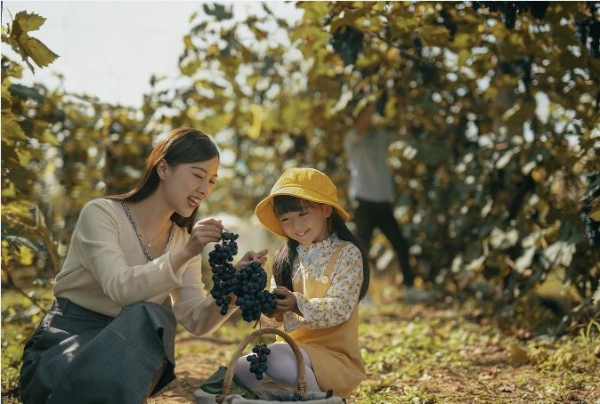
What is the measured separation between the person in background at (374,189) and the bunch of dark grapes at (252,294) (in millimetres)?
3908

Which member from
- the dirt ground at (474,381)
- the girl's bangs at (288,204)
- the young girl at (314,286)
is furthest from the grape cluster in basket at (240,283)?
the dirt ground at (474,381)

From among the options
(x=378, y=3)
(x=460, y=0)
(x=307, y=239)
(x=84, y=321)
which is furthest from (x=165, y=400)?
(x=460, y=0)

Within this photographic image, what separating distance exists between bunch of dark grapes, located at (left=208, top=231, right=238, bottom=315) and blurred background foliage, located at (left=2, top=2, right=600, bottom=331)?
125cm

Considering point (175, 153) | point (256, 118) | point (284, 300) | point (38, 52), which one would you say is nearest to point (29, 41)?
point (38, 52)

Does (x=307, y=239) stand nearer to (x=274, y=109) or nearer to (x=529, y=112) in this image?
(x=529, y=112)

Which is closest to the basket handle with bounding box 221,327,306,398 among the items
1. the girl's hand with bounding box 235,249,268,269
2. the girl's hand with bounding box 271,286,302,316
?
the girl's hand with bounding box 271,286,302,316

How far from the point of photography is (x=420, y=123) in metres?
6.14

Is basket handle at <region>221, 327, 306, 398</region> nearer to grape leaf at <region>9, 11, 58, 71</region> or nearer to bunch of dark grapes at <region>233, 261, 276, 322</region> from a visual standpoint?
bunch of dark grapes at <region>233, 261, 276, 322</region>

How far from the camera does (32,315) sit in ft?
12.6

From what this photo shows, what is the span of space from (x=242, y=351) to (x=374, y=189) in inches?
163

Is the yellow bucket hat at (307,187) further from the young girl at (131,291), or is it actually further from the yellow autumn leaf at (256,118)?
the yellow autumn leaf at (256,118)

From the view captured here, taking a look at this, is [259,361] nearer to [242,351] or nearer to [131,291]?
[242,351]

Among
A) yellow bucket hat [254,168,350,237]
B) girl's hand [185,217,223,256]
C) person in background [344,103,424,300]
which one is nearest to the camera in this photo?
girl's hand [185,217,223,256]

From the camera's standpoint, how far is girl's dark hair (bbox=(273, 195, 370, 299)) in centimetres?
280
